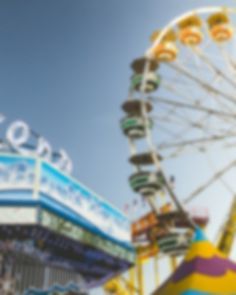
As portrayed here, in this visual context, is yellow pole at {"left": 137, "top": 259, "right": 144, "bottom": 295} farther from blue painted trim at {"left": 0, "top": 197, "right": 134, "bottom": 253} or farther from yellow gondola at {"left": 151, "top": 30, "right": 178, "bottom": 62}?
yellow gondola at {"left": 151, "top": 30, "right": 178, "bottom": 62}

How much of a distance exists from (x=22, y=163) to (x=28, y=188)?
1.06 m

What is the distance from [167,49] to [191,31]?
1276mm

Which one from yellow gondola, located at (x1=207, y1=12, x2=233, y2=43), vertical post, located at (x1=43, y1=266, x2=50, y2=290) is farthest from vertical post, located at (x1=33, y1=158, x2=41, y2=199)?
yellow gondola, located at (x1=207, y1=12, x2=233, y2=43)

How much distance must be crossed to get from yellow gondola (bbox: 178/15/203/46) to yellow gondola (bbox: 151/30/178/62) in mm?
423

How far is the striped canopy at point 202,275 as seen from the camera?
8828 mm

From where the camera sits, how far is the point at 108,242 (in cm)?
1894

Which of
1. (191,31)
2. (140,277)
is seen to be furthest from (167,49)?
(140,277)

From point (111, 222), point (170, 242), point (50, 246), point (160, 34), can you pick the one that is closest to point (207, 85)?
point (160, 34)

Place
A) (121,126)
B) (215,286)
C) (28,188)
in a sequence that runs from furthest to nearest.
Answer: (121,126) < (28,188) < (215,286)

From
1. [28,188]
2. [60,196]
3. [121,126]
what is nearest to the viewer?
[28,188]

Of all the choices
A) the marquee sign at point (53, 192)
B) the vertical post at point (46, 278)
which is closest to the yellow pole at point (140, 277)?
the marquee sign at point (53, 192)

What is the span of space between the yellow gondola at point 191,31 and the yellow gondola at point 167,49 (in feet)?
1.39

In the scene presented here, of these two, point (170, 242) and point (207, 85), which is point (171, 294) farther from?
point (207, 85)

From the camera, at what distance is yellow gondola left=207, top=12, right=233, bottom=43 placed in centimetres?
1833
